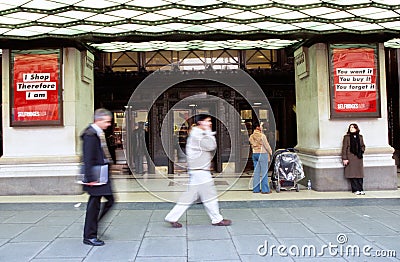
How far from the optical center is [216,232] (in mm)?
5602

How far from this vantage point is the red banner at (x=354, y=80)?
895 centimetres

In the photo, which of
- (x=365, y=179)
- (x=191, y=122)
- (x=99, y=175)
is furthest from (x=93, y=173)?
(x=191, y=122)

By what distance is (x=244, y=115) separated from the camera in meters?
13.1

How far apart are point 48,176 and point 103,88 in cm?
467

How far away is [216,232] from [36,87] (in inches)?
227

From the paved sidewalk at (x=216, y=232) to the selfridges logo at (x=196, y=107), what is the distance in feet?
16.4

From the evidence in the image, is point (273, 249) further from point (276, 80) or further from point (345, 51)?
point (276, 80)

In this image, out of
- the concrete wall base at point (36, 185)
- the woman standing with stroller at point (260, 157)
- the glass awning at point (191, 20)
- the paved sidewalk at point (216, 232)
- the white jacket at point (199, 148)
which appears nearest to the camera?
the paved sidewalk at point (216, 232)

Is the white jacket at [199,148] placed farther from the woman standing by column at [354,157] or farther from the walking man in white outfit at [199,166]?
the woman standing by column at [354,157]

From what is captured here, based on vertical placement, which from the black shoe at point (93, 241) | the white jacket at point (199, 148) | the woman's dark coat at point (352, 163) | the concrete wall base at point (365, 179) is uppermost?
the white jacket at point (199, 148)

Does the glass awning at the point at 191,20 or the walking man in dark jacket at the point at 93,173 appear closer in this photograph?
the walking man in dark jacket at the point at 93,173

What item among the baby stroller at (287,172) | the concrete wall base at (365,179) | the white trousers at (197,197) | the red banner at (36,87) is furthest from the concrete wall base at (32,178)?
the concrete wall base at (365,179)

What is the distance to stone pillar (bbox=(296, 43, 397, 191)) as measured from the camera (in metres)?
8.84

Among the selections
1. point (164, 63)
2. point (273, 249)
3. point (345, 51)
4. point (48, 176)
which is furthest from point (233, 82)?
point (273, 249)
